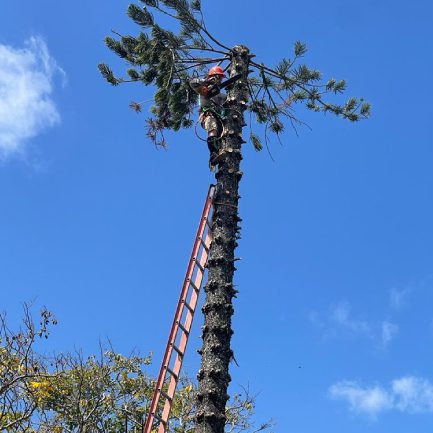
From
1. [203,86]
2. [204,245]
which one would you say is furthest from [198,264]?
[203,86]

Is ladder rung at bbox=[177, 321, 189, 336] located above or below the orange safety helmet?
below

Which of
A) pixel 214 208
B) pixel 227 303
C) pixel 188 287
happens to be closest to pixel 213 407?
pixel 227 303

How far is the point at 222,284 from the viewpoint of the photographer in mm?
5746

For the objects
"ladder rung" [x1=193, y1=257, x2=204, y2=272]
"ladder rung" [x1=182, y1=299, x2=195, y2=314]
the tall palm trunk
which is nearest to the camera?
the tall palm trunk

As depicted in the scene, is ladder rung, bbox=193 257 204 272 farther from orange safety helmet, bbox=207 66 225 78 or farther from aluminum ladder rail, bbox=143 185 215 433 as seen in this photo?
orange safety helmet, bbox=207 66 225 78

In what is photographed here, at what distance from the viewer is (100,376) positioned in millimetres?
15766

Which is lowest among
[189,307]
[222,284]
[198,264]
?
[189,307]

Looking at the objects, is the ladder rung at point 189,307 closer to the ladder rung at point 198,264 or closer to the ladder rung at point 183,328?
the ladder rung at point 183,328

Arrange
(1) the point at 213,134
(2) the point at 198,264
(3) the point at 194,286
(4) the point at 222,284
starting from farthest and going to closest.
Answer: (1) the point at 213,134 < (2) the point at 198,264 < (3) the point at 194,286 < (4) the point at 222,284

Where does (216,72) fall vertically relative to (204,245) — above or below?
above

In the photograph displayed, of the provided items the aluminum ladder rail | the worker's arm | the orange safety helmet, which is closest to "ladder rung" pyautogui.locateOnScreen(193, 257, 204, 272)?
the aluminum ladder rail

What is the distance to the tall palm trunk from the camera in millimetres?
5082

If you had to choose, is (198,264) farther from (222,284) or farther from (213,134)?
(213,134)

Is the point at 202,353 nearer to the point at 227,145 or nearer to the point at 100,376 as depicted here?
the point at 227,145
